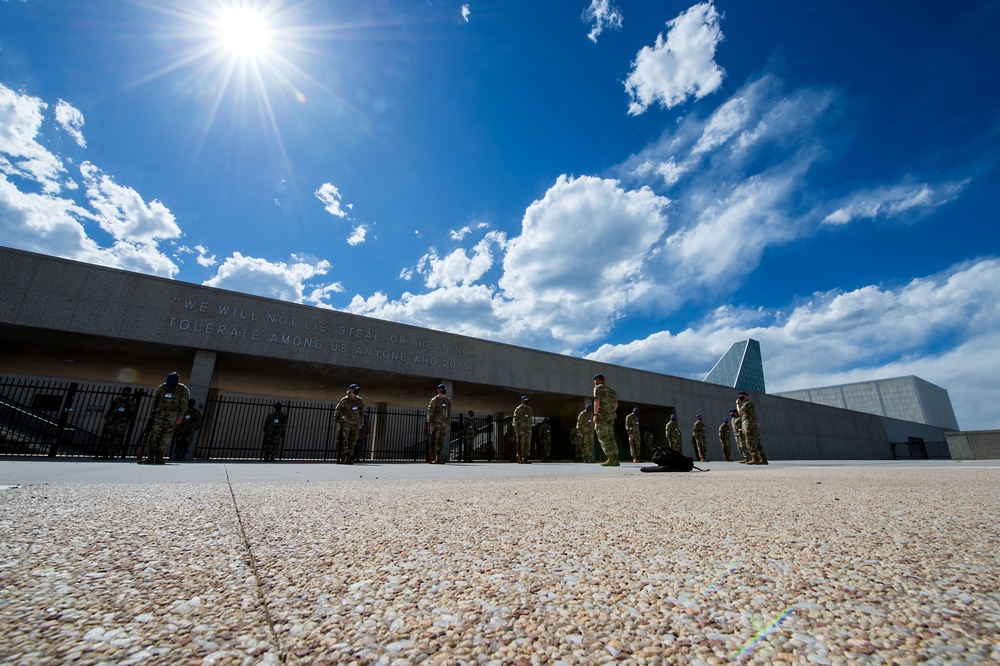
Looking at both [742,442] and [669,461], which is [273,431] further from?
[742,442]

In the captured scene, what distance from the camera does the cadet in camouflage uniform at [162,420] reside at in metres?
7.95

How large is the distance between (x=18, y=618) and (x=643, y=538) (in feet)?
6.18

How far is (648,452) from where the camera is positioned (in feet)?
69.6

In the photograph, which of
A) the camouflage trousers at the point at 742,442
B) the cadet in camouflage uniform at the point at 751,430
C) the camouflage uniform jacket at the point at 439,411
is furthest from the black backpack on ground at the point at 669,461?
the camouflage trousers at the point at 742,442

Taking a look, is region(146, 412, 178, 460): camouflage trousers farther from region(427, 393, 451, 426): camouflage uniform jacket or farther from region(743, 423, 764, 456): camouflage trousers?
region(743, 423, 764, 456): camouflage trousers

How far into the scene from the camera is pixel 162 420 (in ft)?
26.2

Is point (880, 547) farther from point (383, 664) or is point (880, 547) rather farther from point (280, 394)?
point (280, 394)

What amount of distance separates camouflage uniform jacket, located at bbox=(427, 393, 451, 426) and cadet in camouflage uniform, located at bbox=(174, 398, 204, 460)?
656cm

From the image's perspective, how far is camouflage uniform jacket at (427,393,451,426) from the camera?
1104cm

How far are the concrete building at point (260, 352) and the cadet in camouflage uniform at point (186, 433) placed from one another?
601 mm

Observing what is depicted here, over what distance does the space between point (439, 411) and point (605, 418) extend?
4396 millimetres

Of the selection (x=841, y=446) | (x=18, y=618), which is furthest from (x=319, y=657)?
(x=841, y=446)

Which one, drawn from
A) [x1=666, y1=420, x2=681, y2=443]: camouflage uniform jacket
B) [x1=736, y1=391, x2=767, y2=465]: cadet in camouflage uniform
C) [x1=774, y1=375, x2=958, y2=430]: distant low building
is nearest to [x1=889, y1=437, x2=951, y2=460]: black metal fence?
[x1=774, y1=375, x2=958, y2=430]: distant low building

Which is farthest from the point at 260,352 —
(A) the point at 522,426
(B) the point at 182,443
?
(A) the point at 522,426
